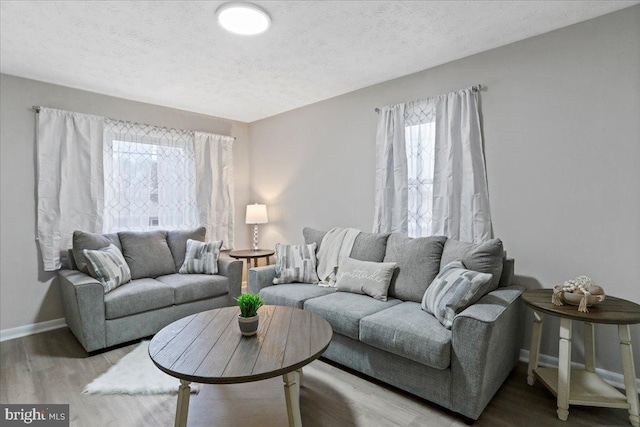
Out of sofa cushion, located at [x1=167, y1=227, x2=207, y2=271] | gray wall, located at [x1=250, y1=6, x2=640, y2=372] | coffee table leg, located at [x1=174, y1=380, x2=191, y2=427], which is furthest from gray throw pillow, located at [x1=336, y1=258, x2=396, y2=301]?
sofa cushion, located at [x1=167, y1=227, x2=207, y2=271]

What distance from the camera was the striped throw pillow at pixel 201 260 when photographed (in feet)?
12.1

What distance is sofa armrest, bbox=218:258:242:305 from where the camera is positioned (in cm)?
370

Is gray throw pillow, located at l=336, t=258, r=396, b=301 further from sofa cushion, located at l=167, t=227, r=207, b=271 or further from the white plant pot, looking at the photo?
sofa cushion, located at l=167, t=227, r=207, b=271

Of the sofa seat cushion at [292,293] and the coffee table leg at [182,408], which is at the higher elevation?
the sofa seat cushion at [292,293]

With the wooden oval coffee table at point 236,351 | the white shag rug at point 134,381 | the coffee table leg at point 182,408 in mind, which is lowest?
the white shag rug at point 134,381

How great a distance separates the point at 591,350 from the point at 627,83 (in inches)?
69.4

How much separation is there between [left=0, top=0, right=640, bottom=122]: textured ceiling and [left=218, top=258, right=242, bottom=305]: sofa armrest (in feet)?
6.24

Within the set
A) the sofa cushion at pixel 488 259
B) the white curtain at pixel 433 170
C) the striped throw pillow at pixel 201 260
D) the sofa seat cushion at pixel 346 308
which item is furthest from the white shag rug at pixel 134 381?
the white curtain at pixel 433 170

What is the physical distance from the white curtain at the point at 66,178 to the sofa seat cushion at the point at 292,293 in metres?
2.12

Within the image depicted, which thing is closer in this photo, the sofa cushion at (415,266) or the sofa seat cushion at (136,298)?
the sofa cushion at (415,266)

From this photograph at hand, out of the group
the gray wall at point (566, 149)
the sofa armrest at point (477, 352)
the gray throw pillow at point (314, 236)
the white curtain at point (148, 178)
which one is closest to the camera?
the sofa armrest at point (477, 352)

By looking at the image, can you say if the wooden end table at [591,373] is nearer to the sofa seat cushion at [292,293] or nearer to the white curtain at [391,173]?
the white curtain at [391,173]

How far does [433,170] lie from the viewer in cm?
310

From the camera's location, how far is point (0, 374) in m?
2.48
